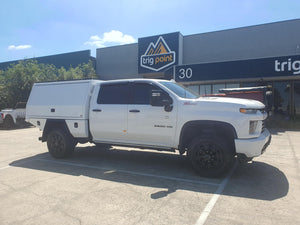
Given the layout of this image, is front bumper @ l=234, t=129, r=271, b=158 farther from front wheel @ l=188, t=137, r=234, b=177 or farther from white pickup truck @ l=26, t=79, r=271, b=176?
front wheel @ l=188, t=137, r=234, b=177

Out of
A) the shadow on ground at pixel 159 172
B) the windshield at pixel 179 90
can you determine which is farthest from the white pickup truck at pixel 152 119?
the shadow on ground at pixel 159 172

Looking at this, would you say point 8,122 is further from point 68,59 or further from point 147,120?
point 147,120

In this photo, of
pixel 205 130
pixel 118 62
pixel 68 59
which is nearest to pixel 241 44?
pixel 118 62

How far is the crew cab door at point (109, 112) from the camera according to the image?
5.49m

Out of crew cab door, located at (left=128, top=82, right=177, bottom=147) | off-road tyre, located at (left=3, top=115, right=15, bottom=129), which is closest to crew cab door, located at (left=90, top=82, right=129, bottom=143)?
crew cab door, located at (left=128, top=82, right=177, bottom=147)

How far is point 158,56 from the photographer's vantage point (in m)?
20.7

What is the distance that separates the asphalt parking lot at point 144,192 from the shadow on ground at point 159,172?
2cm

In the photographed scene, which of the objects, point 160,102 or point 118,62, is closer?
point 160,102

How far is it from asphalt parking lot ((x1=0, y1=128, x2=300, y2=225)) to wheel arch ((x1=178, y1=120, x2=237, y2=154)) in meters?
0.75

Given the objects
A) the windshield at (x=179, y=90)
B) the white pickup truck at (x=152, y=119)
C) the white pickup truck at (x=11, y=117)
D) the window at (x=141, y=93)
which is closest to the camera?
the white pickup truck at (x=152, y=119)

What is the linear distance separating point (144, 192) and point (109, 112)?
232cm

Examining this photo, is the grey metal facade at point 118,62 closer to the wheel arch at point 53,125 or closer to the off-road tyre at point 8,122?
the off-road tyre at point 8,122

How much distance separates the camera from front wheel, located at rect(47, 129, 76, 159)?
6.27 metres

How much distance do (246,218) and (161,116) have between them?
2542 millimetres
